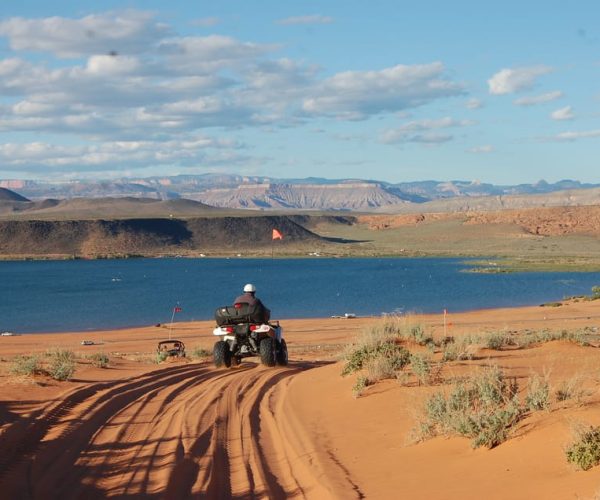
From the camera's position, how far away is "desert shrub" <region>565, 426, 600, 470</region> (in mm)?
6664

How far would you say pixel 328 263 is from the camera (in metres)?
92.1

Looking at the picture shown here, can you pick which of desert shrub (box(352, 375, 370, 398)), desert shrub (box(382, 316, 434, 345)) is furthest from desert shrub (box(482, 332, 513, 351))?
desert shrub (box(352, 375, 370, 398))

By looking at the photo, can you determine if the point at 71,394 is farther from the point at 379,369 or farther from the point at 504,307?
the point at 504,307

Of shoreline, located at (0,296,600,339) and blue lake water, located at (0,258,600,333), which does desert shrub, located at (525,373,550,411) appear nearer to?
shoreline, located at (0,296,600,339)

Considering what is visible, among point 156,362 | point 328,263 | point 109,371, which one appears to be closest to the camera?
point 109,371

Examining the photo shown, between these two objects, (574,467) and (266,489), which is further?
(266,489)

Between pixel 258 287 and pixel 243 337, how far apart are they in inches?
1782

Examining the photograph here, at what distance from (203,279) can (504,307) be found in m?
30.3

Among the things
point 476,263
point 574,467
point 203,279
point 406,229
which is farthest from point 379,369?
point 406,229

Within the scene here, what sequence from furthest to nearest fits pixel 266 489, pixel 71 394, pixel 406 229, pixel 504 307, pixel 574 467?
pixel 406 229
pixel 504 307
pixel 71 394
pixel 266 489
pixel 574 467

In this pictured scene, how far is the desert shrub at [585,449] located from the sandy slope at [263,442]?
8 centimetres

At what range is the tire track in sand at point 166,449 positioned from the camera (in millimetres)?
7875

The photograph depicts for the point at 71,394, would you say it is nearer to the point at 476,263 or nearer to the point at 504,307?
the point at 504,307

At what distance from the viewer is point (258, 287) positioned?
62500 mm
